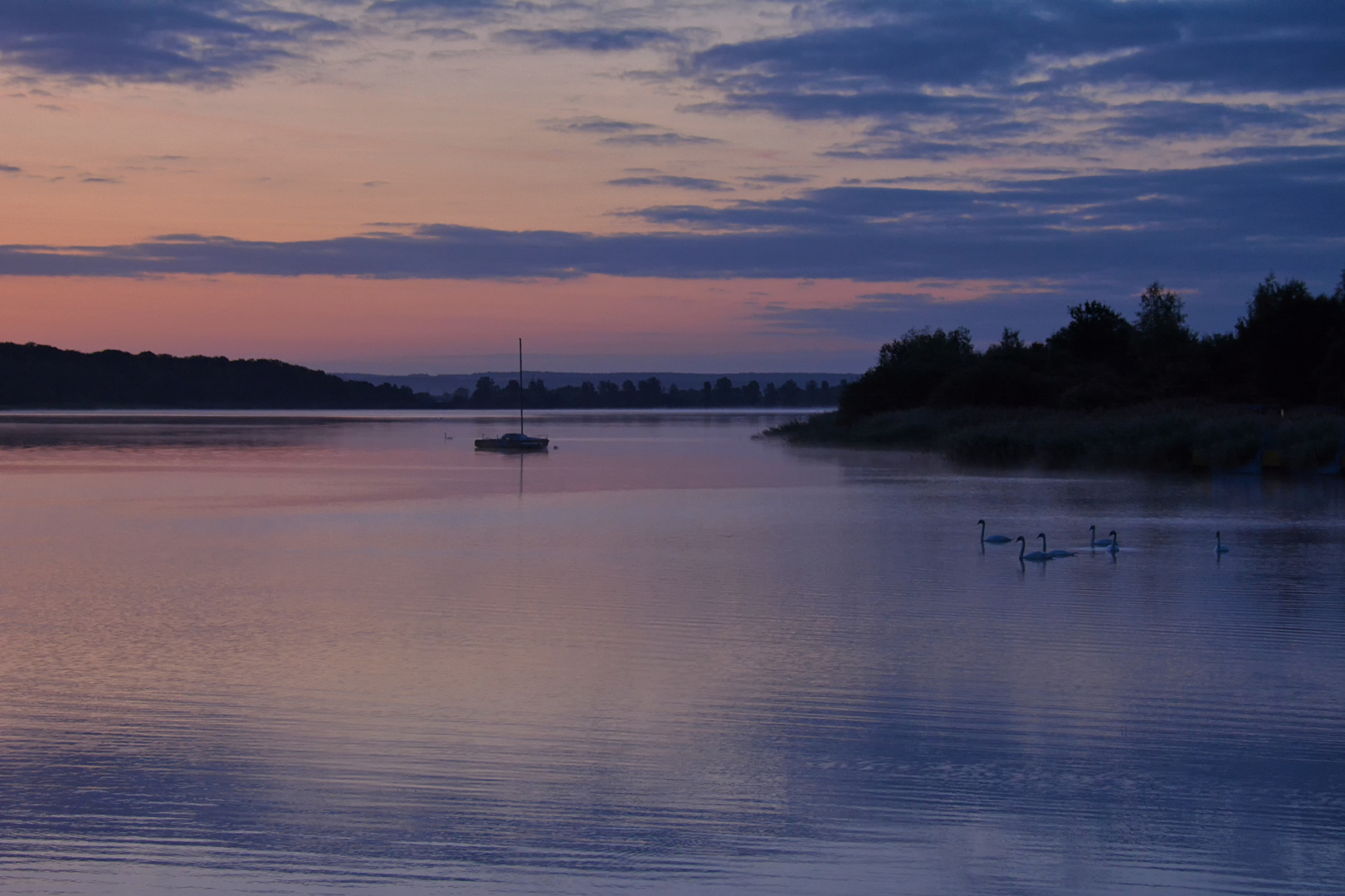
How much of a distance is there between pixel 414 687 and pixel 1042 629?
6.42m

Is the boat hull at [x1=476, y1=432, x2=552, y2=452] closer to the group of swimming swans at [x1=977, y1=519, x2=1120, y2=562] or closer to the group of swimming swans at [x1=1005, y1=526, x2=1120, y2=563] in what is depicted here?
the group of swimming swans at [x1=977, y1=519, x2=1120, y2=562]

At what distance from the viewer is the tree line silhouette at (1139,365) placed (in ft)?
170

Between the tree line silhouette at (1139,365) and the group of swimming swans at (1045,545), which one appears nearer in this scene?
the group of swimming swans at (1045,545)

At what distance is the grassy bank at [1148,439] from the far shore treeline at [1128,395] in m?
0.05

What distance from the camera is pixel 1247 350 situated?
194 ft

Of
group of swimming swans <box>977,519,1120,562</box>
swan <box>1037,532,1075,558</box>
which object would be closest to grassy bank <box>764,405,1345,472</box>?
group of swimming swans <box>977,519,1120,562</box>

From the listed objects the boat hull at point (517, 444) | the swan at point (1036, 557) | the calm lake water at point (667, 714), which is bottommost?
the calm lake water at point (667, 714)

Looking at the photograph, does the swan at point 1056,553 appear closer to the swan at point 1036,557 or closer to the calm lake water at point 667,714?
the swan at point 1036,557

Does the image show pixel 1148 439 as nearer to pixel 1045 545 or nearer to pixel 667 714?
pixel 1045 545

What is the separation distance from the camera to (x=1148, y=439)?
40812 mm

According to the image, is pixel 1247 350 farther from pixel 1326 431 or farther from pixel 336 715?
pixel 336 715

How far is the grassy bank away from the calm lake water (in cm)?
1706

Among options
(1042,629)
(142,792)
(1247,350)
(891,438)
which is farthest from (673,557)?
(1247,350)

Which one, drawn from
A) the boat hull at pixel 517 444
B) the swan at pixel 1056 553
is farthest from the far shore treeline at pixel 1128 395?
the swan at pixel 1056 553
